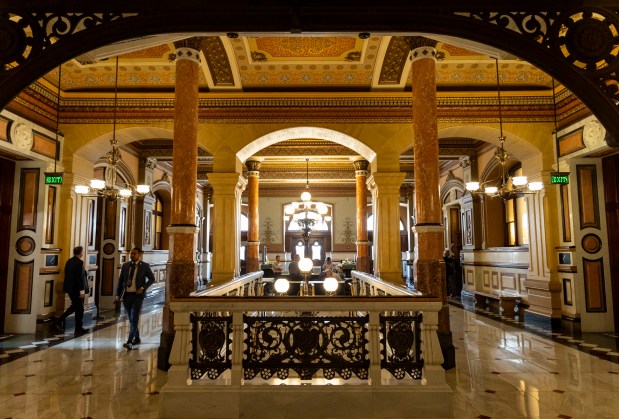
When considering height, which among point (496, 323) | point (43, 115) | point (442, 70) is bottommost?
point (496, 323)

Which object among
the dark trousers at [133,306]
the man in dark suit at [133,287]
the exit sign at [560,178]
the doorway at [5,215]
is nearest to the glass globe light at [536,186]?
the exit sign at [560,178]

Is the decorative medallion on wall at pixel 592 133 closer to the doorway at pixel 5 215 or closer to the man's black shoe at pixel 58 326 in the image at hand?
the man's black shoe at pixel 58 326

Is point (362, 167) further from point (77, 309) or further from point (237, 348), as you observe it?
point (237, 348)

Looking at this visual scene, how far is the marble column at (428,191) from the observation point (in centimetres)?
549

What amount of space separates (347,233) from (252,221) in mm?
8985

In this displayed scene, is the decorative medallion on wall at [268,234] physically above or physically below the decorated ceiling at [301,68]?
below

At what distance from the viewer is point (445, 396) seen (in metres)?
3.88

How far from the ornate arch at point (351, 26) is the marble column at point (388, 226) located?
18.5ft

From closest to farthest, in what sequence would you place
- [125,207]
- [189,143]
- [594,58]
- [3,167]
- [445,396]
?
[594,58], [445,396], [189,143], [3,167], [125,207]

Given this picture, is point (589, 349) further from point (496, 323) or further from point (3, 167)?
point (3, 167)

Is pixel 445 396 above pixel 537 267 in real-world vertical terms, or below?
below

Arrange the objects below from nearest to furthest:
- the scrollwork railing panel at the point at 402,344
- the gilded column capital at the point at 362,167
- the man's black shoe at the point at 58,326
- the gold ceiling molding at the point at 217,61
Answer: the scrollwork railing panel at the point at 402,344 < the gold ceiling molding at the point at 217,61 < the man's black shoe at the point at 58,326 < the gilded column capital at the point at 362,167

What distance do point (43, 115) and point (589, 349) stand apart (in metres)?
10.3

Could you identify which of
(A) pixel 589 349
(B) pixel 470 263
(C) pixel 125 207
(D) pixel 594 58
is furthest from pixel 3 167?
(B) pixel 470 263
